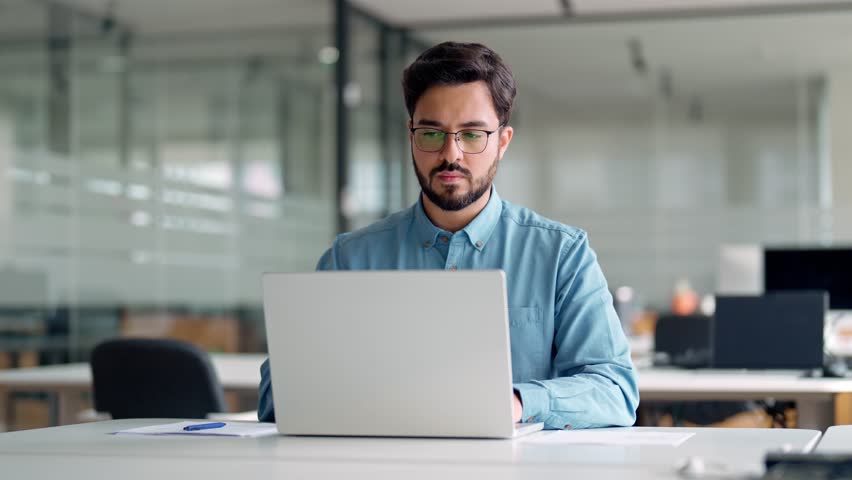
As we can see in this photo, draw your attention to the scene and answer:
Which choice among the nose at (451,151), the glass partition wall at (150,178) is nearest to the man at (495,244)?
the nose at (451,151)

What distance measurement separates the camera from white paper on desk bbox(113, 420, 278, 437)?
6.62 feet

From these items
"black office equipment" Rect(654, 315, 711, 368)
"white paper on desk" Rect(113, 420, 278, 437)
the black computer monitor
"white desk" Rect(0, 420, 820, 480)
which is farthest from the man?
the black computer monitor

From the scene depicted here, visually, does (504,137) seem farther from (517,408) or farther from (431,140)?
(517,408)

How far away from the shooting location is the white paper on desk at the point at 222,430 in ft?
6.62

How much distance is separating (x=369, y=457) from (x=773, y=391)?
2.24 m

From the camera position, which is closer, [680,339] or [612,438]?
[612,438]

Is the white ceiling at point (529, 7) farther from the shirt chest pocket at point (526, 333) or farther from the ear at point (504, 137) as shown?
the shirt chest pocket at point (526, 333)

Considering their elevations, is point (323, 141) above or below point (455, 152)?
above

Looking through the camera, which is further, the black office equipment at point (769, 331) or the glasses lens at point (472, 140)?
the black office equipment at point (769, 331)

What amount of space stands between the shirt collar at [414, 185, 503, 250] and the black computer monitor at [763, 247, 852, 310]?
2.62 m

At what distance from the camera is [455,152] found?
7.06 feet

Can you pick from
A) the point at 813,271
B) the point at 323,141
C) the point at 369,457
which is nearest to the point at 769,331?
the point at 813,271

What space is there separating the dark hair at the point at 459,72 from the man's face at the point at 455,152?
2 centimetres

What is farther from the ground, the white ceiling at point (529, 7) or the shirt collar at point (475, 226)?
the white ceiling at point (529, 7)
